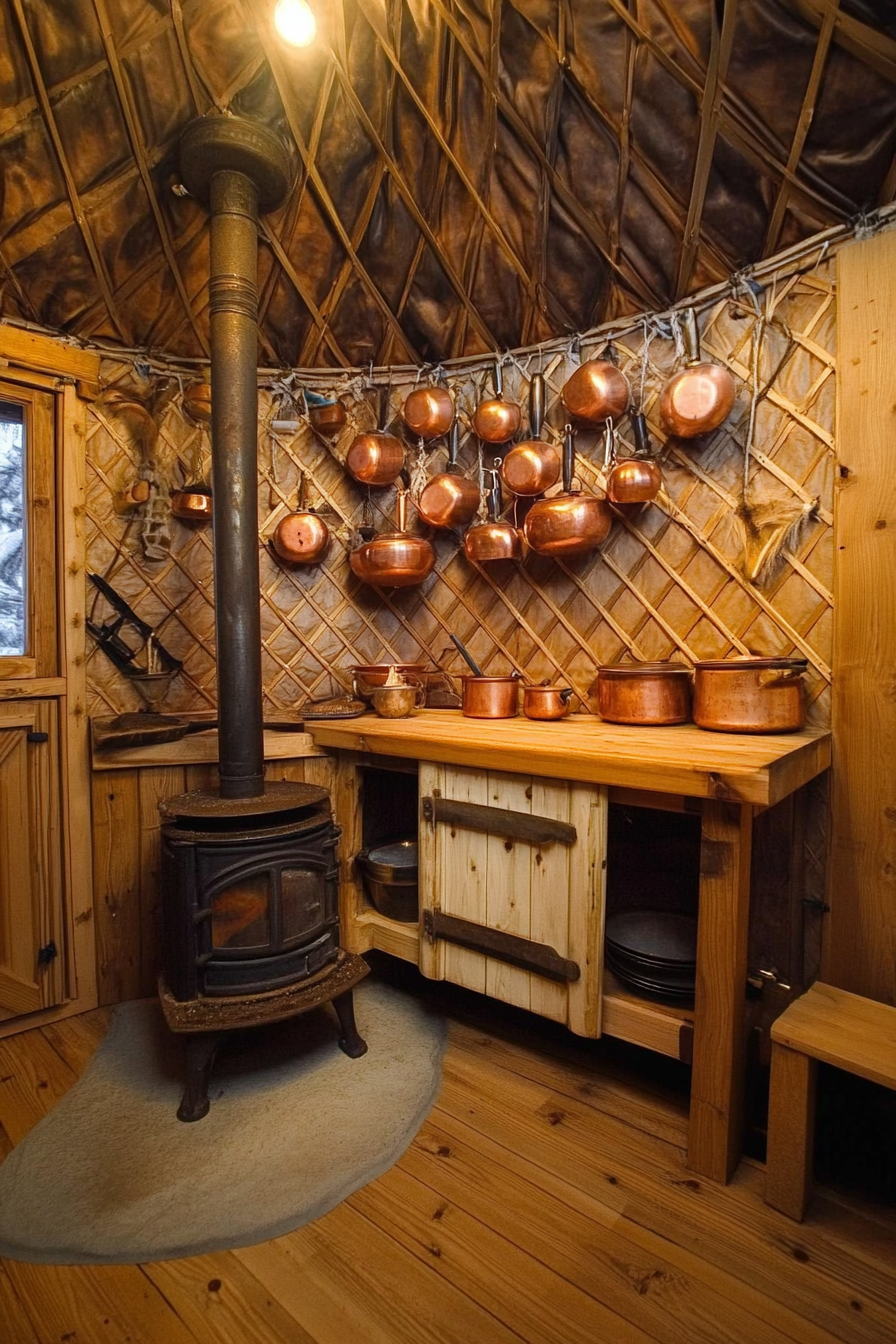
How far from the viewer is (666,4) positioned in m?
1.52

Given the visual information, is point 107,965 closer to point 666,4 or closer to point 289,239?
point 289,239

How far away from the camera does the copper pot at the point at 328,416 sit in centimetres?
254

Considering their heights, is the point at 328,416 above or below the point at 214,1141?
above

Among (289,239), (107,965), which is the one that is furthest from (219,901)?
(289,239)

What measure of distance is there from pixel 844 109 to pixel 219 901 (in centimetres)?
247

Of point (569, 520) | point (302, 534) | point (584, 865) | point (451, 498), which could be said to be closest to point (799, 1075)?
point (584, 865)

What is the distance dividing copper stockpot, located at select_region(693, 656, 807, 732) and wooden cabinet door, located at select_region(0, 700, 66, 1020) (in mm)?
1933

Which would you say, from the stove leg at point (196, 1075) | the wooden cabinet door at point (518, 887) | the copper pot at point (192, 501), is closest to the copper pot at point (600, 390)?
the wooden cabinet door at point (518, 887)

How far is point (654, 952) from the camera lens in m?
1.61

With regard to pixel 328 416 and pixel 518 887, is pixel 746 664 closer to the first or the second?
pixel 518 887

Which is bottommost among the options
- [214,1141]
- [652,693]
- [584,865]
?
[214,1141]

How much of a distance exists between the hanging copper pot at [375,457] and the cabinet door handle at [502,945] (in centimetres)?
164

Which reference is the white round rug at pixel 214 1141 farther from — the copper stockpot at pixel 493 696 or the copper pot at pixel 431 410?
the copper pot at pixel 431 410

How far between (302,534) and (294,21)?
1470mm
